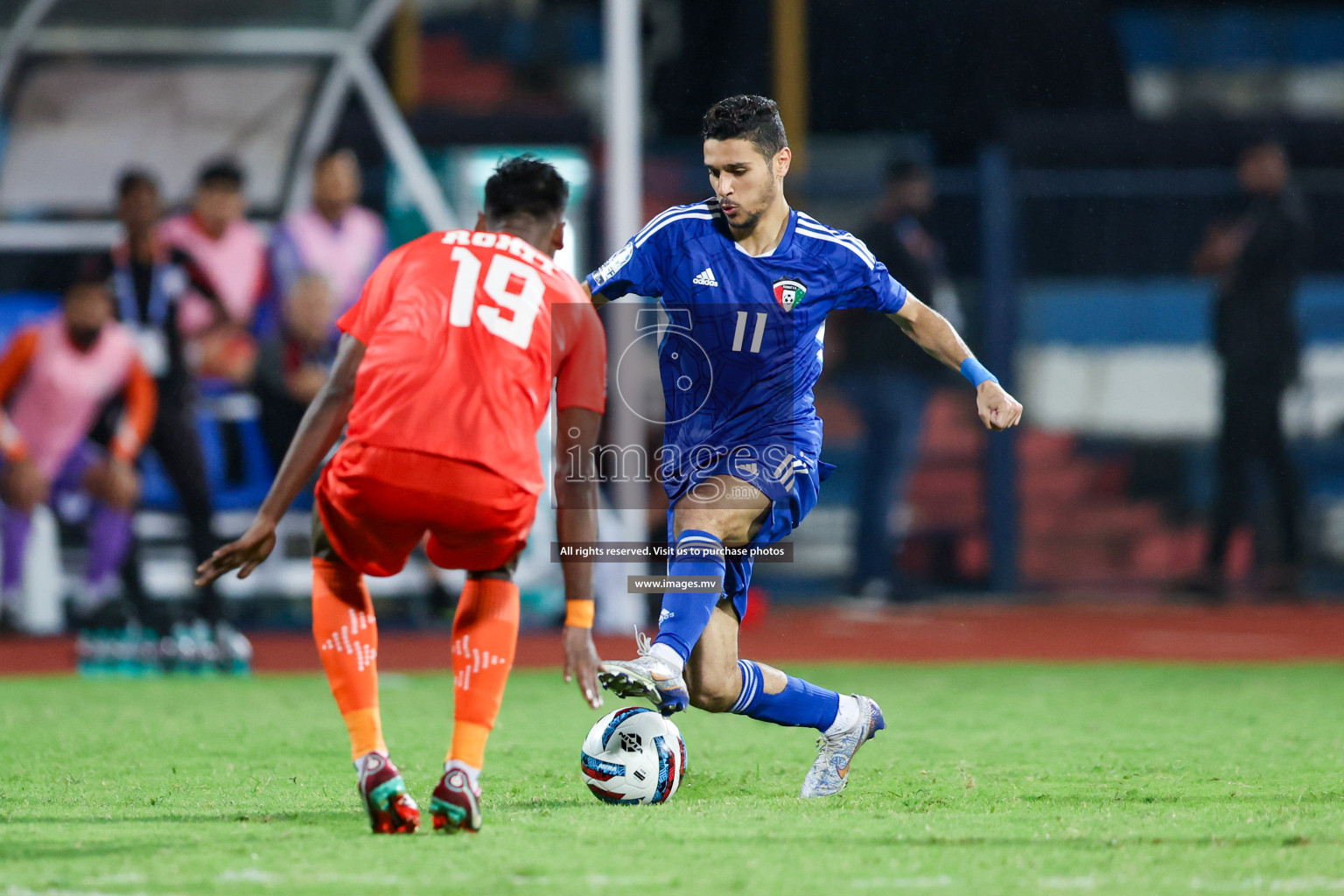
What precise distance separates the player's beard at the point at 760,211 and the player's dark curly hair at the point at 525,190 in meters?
0.79

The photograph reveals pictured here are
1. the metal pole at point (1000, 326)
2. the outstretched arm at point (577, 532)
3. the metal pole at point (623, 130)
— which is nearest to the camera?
the outstretched arm at point (577, 532)

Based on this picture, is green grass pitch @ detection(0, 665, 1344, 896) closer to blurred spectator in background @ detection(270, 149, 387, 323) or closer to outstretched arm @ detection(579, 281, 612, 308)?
outstretched arm @ detection(579, 281, 612, 308)

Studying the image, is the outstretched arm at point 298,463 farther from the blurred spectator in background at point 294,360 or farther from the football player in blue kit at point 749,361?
the blurred spectator in background at point 294,360

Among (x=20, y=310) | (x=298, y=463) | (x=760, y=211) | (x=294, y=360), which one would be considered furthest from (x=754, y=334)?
(x=20, y=310)

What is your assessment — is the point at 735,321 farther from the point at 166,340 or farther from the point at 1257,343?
the point at 1257,343

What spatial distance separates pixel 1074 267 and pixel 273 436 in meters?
6.76

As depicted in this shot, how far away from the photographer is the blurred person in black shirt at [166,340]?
934cm

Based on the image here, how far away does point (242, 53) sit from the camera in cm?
1207

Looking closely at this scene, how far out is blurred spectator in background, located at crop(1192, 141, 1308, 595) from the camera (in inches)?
476

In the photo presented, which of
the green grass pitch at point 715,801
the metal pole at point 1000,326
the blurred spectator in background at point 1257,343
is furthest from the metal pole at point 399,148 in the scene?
the blurred spectator in background at point 1257,343

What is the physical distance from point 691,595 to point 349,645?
106 cm

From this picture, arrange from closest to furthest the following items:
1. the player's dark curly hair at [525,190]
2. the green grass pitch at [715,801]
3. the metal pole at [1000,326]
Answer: the green grass pitch at [715,801] → the player's dark curly hair at [525,190] → the metal pole at [1000,326]

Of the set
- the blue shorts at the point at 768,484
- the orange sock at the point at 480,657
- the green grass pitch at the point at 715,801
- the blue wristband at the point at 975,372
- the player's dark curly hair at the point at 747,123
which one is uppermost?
the player's dark curly hair at the point at 747,123

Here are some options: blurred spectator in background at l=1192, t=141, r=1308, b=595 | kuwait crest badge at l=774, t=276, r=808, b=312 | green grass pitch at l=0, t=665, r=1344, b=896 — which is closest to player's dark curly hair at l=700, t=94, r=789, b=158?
kuwait crest badge at l=774, t=276, r=808, b=312
